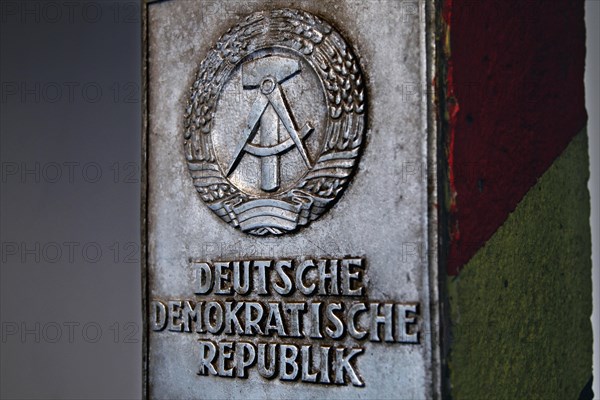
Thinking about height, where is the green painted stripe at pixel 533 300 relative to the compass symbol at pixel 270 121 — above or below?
below

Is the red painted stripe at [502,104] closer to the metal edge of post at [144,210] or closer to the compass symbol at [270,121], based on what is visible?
the compass symbol at [270,121]

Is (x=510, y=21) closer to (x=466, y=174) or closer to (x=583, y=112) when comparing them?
(x=466, y=174)

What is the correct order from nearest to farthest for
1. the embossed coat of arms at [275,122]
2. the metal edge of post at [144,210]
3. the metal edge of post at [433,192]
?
1. the metal edge of post at [433,192]
2. the embossed coat of arms at [275,122]
3. the metal edge of post at [144,210]

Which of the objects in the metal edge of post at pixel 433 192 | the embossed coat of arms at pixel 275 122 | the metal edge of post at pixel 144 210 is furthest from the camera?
the metal edge of post at pixel 144 210

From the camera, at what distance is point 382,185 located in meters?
2.04

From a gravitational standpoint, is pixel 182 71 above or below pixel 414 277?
above

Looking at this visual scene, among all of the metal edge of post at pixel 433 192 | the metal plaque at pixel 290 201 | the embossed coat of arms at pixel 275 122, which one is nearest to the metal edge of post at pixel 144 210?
Answer: the metal plaque at pixel 290 201

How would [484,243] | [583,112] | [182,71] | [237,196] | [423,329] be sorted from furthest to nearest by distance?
[583,112], [182,71], [237,196], [484,243], [423,329]

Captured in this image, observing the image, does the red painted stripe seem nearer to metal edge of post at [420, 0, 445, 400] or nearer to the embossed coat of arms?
metal edge of post at [420, 0, 445, 400]

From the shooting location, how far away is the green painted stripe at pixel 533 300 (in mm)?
2041

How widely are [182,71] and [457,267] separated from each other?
882mm

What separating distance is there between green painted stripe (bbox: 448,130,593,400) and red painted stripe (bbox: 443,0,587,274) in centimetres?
6

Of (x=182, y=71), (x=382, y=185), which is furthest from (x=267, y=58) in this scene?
(x=382, y=185)

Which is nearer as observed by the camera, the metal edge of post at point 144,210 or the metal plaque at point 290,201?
the metal plaque at point 290,201
